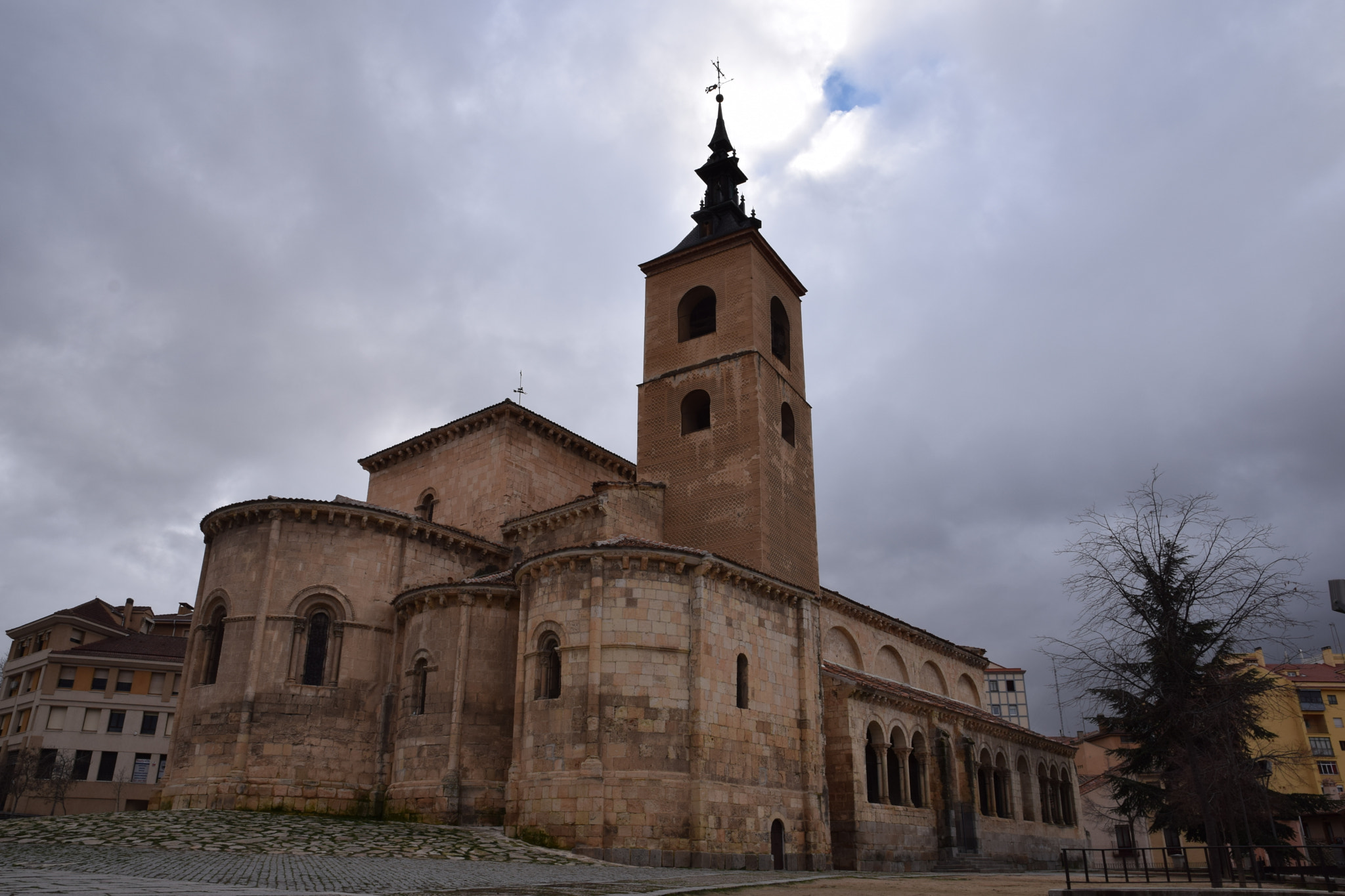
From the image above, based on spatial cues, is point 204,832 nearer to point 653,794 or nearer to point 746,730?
point 653,794

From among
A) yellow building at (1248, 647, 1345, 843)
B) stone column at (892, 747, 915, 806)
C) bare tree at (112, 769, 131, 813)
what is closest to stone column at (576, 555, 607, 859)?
stone column at (892, 747, 915, 806)

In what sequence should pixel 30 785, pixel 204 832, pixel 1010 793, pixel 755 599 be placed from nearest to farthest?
pixel 204 832 < pixel 755 599 < pixel 1010 793 < pixel 30 785

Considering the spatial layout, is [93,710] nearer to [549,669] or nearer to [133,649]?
[133,649]

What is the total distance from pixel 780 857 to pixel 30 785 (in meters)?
37.9

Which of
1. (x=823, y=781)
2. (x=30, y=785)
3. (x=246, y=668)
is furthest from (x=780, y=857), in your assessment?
(x=30, y=785)

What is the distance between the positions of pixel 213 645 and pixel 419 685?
5.53 m

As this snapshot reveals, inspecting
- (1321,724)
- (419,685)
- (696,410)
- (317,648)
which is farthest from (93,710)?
(1321,724)

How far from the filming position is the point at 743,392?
26875 millimetres

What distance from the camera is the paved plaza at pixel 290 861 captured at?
34.9 ft

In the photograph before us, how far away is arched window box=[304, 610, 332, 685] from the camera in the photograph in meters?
23.3

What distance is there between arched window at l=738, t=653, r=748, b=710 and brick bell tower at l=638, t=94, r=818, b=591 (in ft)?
8.72

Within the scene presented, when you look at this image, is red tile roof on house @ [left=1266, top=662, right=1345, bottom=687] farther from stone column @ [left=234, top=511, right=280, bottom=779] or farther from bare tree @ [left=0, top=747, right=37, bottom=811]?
bare tree @ [left=0, top=747, right=37, bottom=811]

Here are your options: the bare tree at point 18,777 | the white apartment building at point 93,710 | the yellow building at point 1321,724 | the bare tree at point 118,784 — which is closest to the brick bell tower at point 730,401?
the white apartment building at point 93,710

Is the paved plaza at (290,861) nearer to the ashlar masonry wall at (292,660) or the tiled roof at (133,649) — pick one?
the ashlar masonry wall at (292,660)
